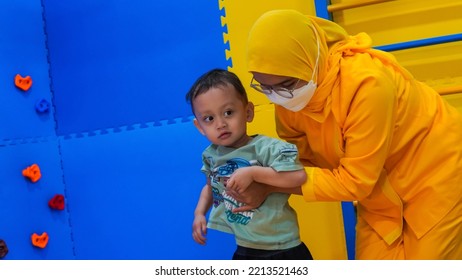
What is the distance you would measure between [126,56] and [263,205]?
135 centimetres

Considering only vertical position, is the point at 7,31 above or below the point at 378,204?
above

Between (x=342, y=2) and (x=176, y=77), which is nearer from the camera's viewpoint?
(x=342, y=2)

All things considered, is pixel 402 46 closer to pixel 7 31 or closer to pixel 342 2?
pixel 342 2

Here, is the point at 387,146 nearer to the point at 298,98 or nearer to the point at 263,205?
the point at 298,98

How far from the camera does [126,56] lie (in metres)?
2.47

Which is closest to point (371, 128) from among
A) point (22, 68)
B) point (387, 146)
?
point (387, 146)

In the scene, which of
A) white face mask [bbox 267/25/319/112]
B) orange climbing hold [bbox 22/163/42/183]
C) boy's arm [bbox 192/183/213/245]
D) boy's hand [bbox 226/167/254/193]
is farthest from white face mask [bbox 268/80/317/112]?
orange climbing hold [bbox 22/163/42/183]

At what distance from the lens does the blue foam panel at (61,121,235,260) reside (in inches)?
93.5

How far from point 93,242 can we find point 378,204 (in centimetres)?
167

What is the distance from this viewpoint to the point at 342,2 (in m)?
2.10

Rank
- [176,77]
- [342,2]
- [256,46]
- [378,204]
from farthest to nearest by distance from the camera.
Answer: [176,77] < [342,2] < [378,204] < [256,46]

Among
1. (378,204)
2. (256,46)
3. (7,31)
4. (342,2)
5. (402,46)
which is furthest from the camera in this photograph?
(7,31)
